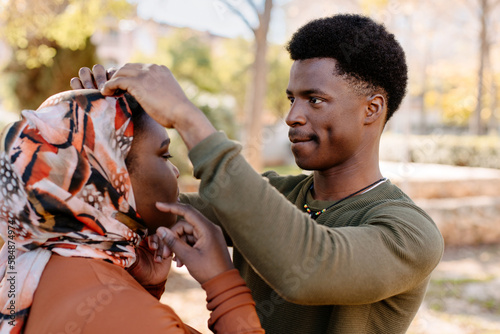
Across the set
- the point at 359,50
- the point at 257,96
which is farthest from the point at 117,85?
the point at 257,96

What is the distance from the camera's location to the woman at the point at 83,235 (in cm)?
142

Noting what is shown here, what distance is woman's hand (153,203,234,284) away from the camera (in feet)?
5.15

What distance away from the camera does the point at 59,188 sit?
1494 mm

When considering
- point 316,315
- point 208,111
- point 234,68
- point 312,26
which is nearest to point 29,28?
point 208,111

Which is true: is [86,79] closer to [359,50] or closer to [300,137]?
[300,137]

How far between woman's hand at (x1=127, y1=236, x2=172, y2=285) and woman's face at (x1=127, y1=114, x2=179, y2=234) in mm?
107

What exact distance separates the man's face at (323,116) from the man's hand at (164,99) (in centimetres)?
66

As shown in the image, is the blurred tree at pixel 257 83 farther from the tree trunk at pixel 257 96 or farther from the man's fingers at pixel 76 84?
the man's fingers at pixel 76 84

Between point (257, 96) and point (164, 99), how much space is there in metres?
7.00

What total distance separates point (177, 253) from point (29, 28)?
8.33m

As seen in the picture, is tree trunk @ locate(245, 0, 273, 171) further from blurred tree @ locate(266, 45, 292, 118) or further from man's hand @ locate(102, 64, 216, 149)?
blurred tree @ locate(266, 45, 292, 118)

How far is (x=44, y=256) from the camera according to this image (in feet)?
5.04

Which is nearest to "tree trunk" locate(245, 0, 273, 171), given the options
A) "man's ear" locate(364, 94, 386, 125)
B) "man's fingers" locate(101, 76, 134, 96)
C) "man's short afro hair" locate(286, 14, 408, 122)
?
"man's short afro hair" locate(286, 14, 408, 122)

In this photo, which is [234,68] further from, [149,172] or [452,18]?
[149,172]
